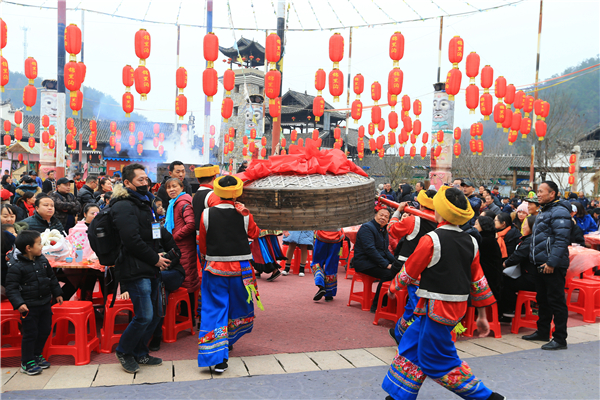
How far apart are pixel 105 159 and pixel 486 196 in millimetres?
29139

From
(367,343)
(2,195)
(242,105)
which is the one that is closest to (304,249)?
(367,343)

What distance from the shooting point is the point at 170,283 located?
3865 millimetres

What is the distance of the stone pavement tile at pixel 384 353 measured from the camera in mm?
3752

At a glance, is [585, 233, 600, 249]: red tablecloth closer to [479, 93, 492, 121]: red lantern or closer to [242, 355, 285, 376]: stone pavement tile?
[242, 355, 285, 376]: stone pavement tile

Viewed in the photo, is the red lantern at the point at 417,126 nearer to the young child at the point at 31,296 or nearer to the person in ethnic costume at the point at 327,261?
the person in ethnic costume at the point at 327,261

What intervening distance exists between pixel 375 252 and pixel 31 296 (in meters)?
3.36

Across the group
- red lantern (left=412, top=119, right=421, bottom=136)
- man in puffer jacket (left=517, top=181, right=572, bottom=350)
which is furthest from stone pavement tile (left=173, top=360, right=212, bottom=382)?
red lantern (left=412, top=119, right=421, bottom=136)

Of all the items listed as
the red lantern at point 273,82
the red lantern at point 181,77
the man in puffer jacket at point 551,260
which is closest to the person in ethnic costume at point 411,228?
the man in puffer jacket at point 551,260

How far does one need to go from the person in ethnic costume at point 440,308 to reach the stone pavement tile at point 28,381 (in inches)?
94.6

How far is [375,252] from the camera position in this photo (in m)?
4.94

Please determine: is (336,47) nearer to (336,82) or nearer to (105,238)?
(336,82)

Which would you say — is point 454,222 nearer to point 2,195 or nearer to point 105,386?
point 105,386

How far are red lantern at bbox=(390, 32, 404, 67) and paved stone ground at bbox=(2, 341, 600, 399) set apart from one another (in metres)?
9.11

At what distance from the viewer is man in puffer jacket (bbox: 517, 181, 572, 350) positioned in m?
4.09
